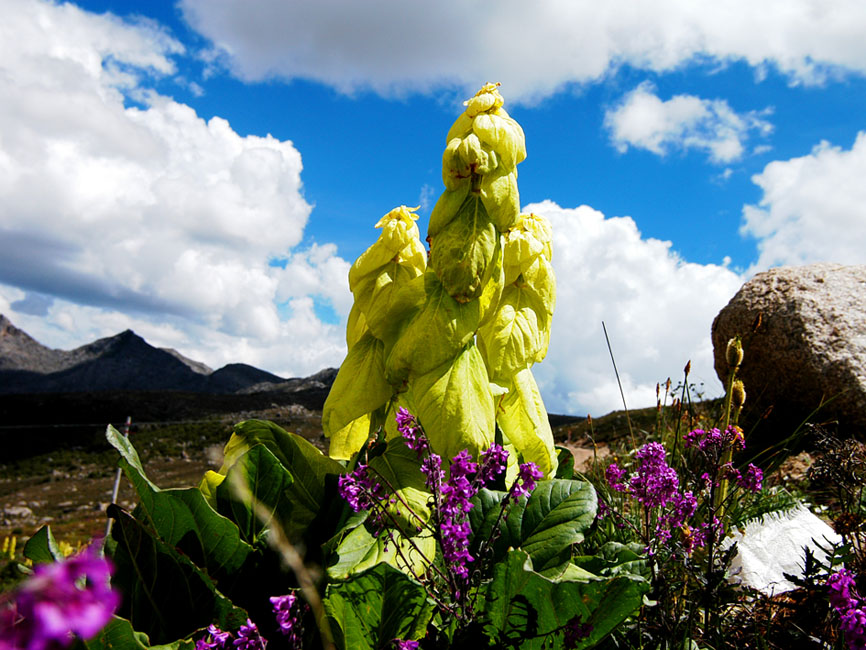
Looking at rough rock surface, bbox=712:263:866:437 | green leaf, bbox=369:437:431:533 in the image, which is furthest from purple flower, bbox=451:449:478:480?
rough rock surface, bbox=712:263:866:437

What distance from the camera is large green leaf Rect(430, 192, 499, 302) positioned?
1568mm

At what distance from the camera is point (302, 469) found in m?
1.59

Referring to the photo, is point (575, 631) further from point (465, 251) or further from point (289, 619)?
point (465, 251)

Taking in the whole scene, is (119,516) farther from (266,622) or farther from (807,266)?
(807,266)

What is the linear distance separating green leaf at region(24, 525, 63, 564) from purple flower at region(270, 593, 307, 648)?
1.56 feet

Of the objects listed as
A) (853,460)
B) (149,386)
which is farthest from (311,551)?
(149,386)

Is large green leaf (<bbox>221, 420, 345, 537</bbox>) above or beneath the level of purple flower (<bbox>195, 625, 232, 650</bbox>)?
above

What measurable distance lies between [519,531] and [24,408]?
41.1m

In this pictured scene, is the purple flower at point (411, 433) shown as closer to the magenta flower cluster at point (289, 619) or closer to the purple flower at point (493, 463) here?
the purple flower at point (493, 463)

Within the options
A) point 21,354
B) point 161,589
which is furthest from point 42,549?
point 21,354

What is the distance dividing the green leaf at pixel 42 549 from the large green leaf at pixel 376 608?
0.56 metres

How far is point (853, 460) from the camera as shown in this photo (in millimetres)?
1807

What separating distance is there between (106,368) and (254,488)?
8772 centimetres

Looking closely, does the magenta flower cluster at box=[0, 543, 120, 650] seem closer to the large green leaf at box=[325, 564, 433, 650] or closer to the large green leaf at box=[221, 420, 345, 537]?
the large green leaf at box=[325, 564, 433, 650]
